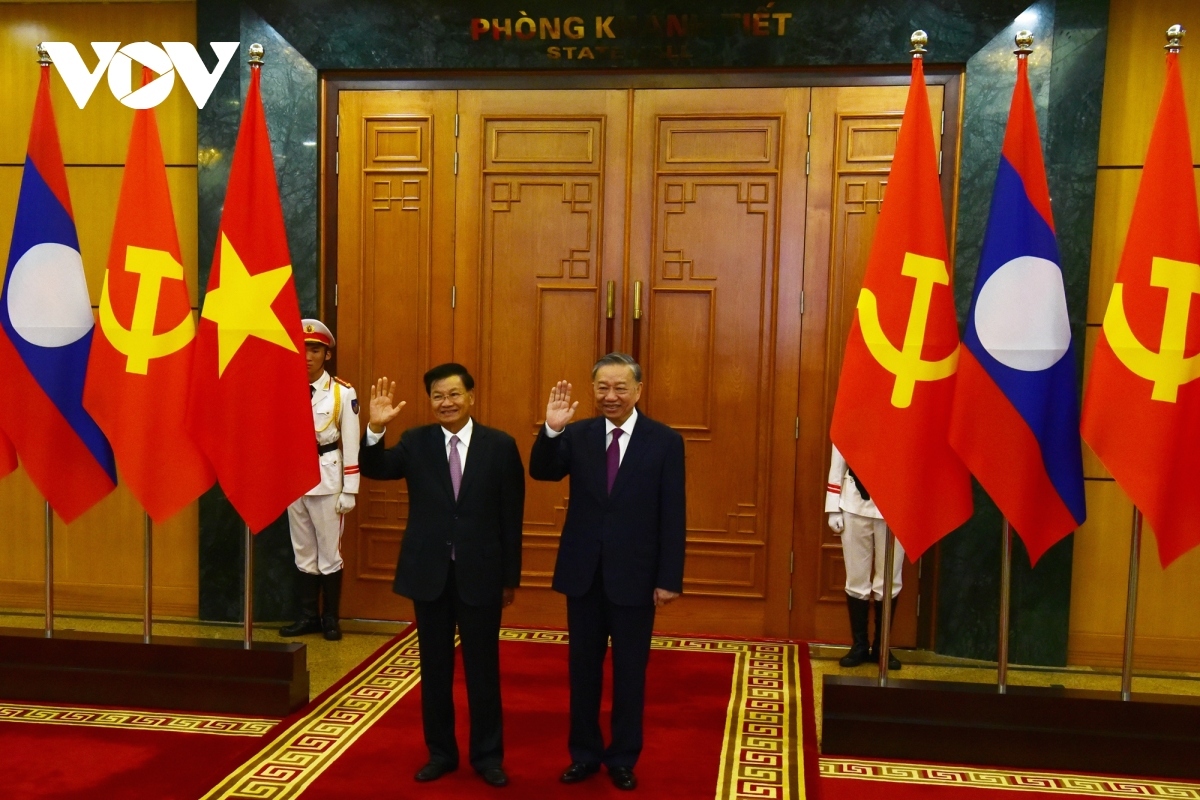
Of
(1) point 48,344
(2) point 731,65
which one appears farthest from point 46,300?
(2) point 731,65

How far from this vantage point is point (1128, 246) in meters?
3.59

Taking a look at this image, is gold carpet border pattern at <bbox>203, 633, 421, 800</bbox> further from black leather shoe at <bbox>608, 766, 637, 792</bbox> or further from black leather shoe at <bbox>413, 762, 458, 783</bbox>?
black leather shoe at <bbox>608, 766, 637, 792</bbox>

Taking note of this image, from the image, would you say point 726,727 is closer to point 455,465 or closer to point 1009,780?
point 1009,780

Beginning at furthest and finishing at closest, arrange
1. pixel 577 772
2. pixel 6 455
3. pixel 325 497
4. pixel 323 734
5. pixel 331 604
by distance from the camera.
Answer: pixel 331 604 → pixel 325 497 → pixel 6 455 → pixel 323 734 → pixel 577 772

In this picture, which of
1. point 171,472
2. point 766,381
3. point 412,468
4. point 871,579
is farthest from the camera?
point 766,381

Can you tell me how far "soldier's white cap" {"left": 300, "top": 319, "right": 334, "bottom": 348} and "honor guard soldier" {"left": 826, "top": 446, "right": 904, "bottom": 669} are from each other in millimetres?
2487

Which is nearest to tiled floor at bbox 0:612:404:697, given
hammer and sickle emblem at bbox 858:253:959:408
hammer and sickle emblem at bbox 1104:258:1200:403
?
hammer and sickle emblem at bbox 858:253:959:408

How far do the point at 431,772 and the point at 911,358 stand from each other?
2.11 m

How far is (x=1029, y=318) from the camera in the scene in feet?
11.9

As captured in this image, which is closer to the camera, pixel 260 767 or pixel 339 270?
pixel 260 767

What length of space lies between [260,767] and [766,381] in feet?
9.57

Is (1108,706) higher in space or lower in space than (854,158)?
lower

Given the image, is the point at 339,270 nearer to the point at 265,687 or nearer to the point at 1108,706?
the point at 265,687

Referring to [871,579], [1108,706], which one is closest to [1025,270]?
[1108,706]
